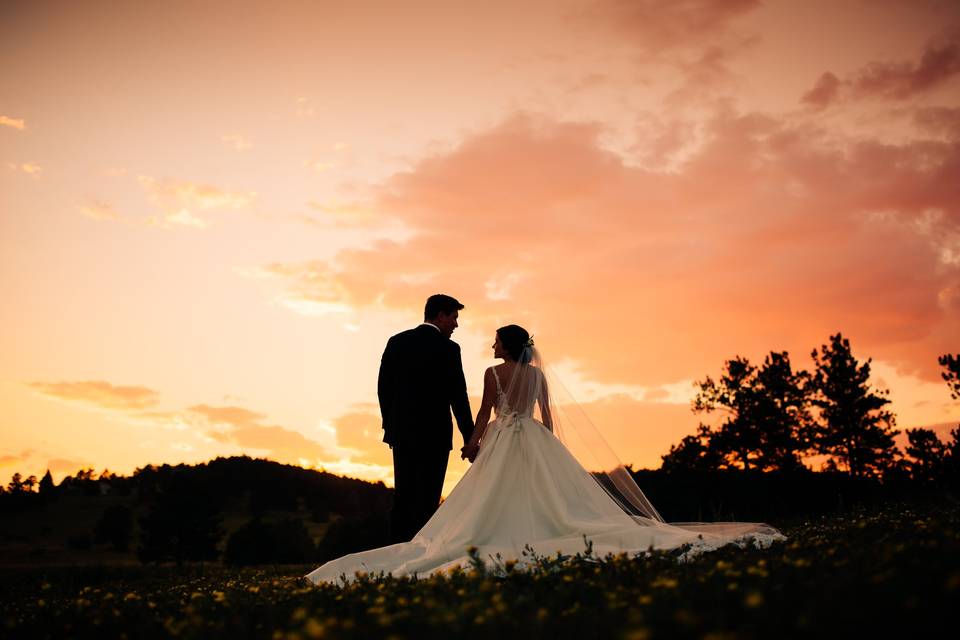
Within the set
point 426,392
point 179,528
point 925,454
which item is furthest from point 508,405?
point 179,528

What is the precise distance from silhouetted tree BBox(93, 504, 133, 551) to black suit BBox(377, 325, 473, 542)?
289 ft

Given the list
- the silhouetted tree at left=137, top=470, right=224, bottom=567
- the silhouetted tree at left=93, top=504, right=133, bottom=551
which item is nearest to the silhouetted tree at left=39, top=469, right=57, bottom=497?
the silhouetted tree at left=93, top=504, right=133, bottom=551

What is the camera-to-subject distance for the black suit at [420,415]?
12398 mm

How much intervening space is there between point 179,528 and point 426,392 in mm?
78090

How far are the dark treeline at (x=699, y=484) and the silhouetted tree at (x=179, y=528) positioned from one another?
0.41 feet

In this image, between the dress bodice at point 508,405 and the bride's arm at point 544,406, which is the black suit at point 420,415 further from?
the bride's arm at point 544,406

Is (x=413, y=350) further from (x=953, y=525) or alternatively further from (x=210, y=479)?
(x=210, y=479)

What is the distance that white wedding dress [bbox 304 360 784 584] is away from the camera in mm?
8945

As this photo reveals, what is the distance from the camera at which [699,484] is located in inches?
2005

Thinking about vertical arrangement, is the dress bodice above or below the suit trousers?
above

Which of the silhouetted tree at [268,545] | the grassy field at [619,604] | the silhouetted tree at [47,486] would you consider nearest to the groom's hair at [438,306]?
the grassy field at [619,604]

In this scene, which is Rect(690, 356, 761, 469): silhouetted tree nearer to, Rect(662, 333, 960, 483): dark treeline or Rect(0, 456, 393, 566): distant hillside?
Rect(662, 333, 960, 483): dark treeline

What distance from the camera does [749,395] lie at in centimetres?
5700

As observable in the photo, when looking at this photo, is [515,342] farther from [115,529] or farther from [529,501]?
[115,529]
